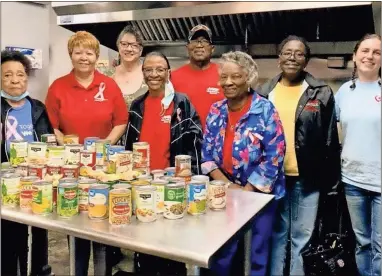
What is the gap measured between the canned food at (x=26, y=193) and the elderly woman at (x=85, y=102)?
78cm

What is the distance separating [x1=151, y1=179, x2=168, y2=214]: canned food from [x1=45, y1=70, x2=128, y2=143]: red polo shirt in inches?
39.2

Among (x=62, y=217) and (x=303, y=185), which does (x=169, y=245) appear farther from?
(x=303, y=185)

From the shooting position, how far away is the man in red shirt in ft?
8.27

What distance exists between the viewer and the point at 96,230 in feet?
4.32

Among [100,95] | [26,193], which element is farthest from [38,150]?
[100,95]

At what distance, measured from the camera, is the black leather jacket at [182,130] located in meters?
2.14

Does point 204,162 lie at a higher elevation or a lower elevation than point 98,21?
lower

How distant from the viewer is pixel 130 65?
267 centimetres

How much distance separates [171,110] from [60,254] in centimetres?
134

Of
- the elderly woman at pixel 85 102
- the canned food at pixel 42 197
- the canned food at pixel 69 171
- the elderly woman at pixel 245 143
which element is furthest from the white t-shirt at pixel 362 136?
the canned food at pixel 42 197

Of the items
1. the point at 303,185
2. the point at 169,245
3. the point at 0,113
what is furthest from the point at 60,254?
the point at 169,245

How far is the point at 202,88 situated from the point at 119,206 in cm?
132

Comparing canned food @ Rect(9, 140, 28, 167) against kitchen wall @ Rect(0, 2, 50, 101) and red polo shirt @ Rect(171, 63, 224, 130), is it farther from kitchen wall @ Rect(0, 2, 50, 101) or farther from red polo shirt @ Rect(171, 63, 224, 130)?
kitchen wall @ Rect(0, 2, 50, 101)

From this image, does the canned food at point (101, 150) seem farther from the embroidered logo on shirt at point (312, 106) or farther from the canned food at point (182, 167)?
the embroidered logo on shirt at point (312, 106)
